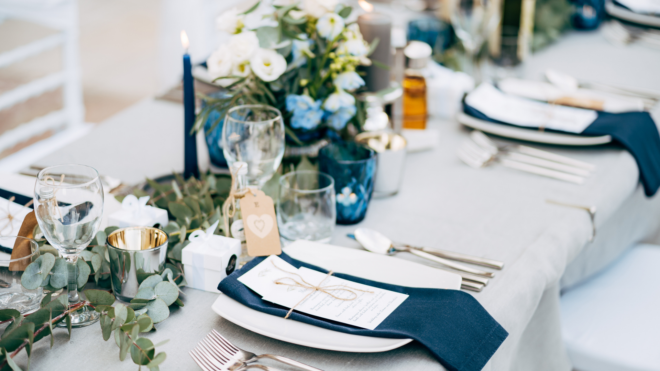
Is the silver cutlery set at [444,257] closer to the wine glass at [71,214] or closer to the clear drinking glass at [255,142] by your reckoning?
the clear drinking glass at [255,142]

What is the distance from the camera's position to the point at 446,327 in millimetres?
666

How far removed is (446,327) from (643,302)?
0.68 metres

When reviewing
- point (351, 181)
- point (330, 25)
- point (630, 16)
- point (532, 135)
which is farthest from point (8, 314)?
point (630, 16)

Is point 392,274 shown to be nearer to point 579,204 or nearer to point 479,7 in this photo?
point 579,204

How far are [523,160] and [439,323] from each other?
63cm

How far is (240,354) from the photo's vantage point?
2.06 ft

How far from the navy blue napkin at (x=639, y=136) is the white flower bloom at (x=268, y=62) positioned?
67 centimetres

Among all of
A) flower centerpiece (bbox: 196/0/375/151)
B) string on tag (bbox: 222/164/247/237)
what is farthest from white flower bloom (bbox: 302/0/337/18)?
string on tag (bbox: 222/164/247/237)

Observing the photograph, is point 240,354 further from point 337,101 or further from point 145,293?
point 337,101

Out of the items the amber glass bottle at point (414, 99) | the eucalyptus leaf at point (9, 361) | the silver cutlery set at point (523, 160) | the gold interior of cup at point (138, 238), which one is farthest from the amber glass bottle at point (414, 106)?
the eucalyptus leaf at point (9, 361)

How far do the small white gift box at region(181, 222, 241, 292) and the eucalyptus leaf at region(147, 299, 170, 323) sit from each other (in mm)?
79

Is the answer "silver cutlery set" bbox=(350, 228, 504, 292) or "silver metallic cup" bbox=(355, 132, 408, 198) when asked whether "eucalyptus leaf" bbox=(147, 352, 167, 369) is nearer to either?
"silver cutlery set" bbox=(350, 228, 504, 292)

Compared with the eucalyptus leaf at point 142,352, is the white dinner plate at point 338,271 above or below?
below

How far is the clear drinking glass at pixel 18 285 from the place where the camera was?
65cm
